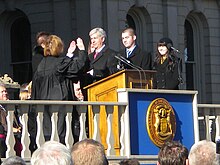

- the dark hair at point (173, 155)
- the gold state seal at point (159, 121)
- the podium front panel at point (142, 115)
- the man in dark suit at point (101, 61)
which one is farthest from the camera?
the man in dark suit at point (101, 61)

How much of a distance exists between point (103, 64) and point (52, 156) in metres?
6.57

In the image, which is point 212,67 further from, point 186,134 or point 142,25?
point 186,134

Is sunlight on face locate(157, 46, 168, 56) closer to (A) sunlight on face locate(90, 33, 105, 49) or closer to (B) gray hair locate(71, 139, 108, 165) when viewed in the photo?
(A) sunlight on face locate(90, 33, 105, 49)

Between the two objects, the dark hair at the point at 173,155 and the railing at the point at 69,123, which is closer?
the dark hair at the point at 173,155

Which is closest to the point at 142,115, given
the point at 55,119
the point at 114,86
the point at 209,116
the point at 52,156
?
the point at 114,86

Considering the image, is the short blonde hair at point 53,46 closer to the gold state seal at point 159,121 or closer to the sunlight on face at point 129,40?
the sunlight on face at point 129,40

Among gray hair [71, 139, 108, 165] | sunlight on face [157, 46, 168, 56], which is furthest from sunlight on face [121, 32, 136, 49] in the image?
gray hair [71, 139, 108, 165]

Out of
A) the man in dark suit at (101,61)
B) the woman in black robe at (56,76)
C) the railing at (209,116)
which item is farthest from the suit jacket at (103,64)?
the railing at (209,116)

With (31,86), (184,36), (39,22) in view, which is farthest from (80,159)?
(184,36)

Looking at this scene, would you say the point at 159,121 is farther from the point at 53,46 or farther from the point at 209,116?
the point at 53,46

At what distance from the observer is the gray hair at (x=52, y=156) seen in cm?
793

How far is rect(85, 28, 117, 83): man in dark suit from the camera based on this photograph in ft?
47.3

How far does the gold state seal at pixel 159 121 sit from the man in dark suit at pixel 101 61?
727mm

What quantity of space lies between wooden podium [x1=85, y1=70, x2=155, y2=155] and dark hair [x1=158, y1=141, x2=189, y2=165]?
4424 mm
